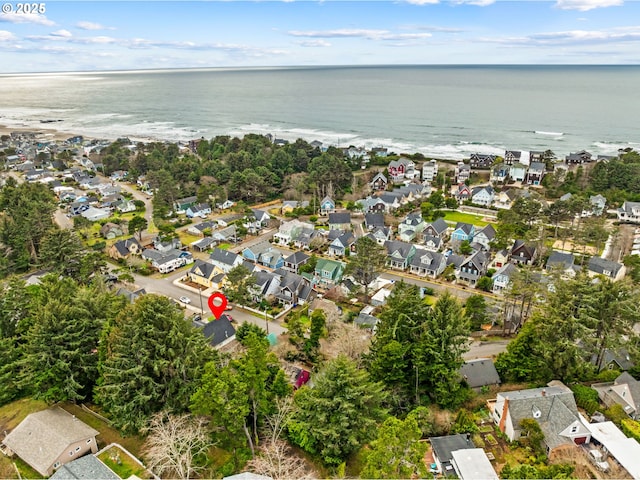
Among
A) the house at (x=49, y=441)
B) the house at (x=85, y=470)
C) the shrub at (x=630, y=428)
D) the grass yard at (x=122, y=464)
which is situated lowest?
the grass yard at (x=122, y=464)

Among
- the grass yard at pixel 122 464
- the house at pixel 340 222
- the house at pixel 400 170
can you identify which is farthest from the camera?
the house at pixel 400 170

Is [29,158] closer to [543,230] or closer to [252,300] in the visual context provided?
[252,300]

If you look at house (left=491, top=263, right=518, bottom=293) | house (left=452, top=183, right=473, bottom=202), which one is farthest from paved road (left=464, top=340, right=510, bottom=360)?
house (left=452, top=183, right=473, bottom=202)

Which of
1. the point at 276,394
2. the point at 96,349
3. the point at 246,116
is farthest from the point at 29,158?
the point at 276,394

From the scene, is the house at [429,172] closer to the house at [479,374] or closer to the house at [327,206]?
the house at [327,206]

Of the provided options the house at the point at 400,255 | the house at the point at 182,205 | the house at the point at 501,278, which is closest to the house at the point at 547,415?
the house at the point at 501,278

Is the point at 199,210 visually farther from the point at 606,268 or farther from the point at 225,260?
the point at 606,268

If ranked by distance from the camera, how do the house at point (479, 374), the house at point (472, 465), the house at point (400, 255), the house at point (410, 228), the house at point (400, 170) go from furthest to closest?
1. the house at point (400, 170)
2. the house at point (410, 228)
3. the house at point (400, 255)
4. the house at point (479, 374)
5. the house at point (472, 465)
